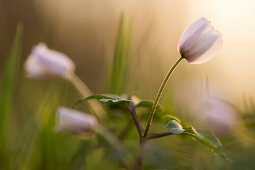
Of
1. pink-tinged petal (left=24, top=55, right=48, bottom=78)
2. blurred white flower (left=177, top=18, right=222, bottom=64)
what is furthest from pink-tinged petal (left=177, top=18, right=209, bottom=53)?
pink-tinged petal (left=24, top=55, right=48, bottom=78)

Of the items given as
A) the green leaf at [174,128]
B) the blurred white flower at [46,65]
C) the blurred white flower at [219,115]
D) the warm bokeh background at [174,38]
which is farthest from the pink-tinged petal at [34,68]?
the green leaf at [174,128]

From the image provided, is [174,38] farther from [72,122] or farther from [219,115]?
[219,115]

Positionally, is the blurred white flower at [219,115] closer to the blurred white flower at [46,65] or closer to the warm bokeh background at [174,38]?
the warm bokeh background at [174,38]

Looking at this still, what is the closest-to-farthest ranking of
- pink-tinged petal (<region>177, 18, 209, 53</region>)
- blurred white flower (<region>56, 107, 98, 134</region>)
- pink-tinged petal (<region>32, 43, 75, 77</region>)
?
1. pink-tinged petal (<region>177, 18, 209, 53</region>)
2. blurred white flower (<region>56, 107, 98, 134</region>)
3. pink-tinged petal (<region>32, 43, 75, 77</region>)

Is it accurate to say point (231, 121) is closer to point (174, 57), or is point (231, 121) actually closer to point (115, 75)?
point (115, 75)

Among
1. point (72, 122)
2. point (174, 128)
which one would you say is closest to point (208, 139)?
point (174, 128)

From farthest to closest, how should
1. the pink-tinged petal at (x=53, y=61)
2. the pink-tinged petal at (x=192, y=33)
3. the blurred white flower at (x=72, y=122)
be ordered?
the pink-tinged petal at (x=53, y=61)
the blurred white flower at (x=72, y=122)
the pink-tinged petal at (x=192, y=33)

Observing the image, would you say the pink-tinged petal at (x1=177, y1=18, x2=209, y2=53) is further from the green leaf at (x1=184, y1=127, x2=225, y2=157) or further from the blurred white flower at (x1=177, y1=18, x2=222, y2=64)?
the green leaf at (x1=184, y1=127, x2=225, y2=157)

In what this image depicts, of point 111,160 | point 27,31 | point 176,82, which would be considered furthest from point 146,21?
point 27,31
